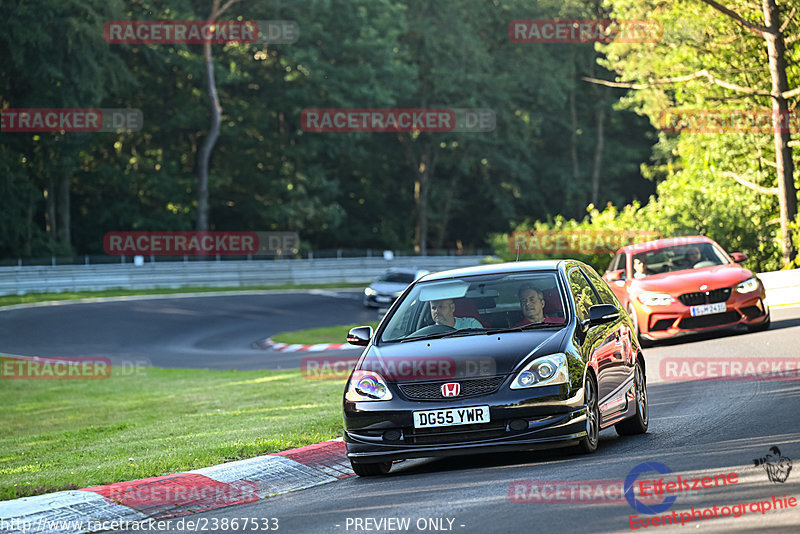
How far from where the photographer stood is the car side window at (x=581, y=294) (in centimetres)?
943

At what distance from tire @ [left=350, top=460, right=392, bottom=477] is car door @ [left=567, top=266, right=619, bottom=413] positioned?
1.74 m

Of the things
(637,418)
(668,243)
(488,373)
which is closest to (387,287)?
(668,243)

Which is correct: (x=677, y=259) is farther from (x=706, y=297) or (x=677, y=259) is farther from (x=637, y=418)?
(x=637, y=418)

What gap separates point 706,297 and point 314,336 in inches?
633

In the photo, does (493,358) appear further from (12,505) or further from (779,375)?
(779,375)

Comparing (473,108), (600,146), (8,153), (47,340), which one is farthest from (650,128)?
(47,340)

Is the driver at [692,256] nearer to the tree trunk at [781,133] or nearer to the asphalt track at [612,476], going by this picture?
the asphalt track at [612,476]

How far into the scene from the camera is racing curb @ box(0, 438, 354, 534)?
7.43 metres

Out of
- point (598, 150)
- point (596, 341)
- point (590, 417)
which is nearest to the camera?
point (590, 417)

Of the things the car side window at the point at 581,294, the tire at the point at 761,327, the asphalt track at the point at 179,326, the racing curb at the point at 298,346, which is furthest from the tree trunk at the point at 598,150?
the car side window at the point at 581,294

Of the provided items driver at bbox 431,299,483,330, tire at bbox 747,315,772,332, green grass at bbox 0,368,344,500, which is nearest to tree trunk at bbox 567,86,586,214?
green grass at bbox 0,368,344,500

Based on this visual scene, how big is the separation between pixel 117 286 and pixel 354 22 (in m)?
23.6

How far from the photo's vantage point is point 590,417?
853 centimetres

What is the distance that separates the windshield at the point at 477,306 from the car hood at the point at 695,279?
27.8 feet
